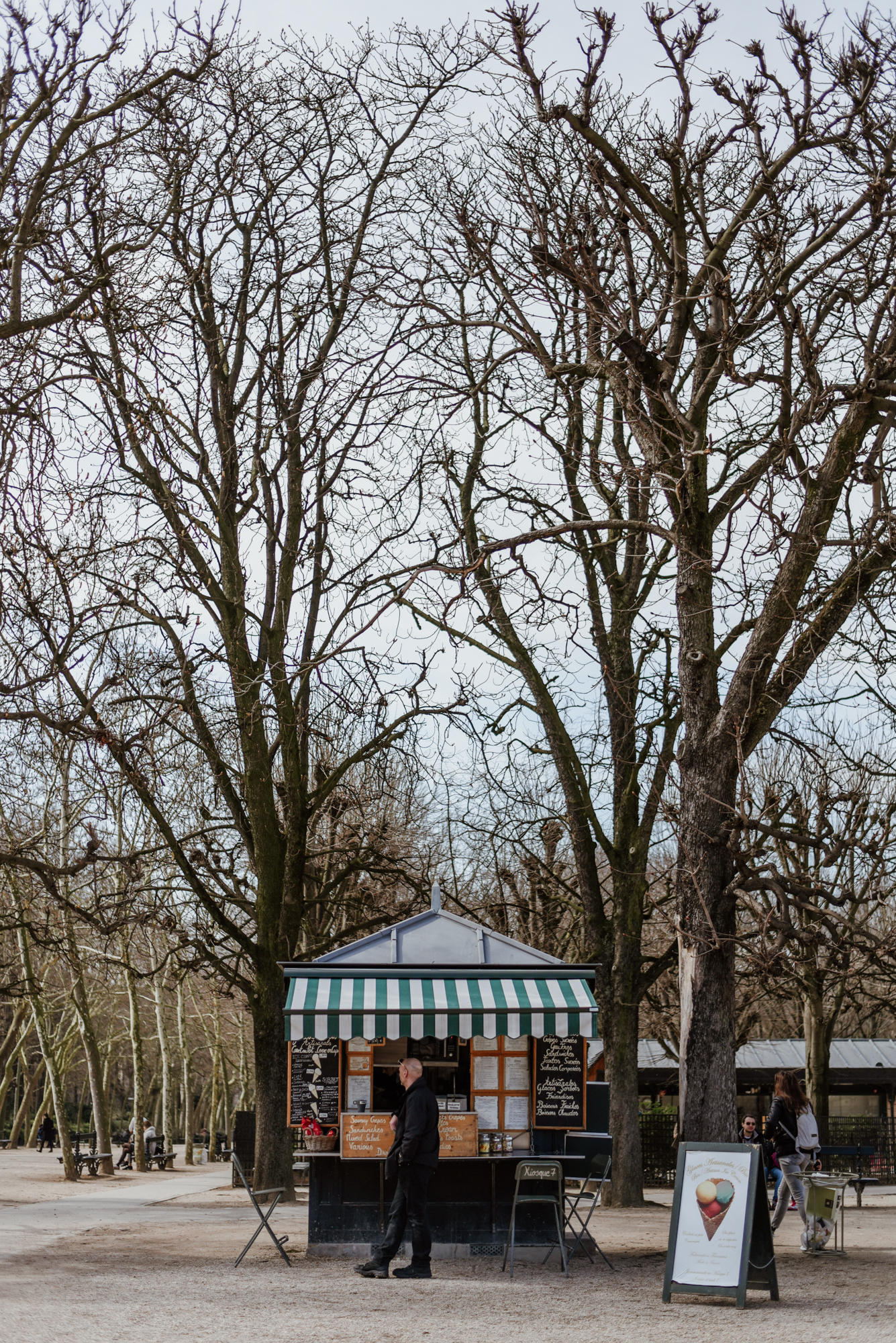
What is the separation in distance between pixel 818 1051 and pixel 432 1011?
19948mm

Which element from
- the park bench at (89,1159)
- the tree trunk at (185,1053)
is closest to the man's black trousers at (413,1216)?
the park bench at (89,1159)

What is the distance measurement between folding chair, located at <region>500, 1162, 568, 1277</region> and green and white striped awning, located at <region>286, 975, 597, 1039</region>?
3.54 feet

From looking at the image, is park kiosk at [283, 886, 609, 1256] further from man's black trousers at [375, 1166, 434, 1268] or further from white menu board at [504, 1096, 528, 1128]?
man's black trousers at [375, 1166, 434, 1268]

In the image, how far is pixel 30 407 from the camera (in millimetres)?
9039

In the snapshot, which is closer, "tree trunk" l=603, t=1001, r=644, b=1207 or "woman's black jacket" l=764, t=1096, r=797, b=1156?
"woman's black jacket" l=764, t=1096, r=797, b=1156

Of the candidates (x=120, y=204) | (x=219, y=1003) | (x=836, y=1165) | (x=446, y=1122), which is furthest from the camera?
(x=219, y=1003)

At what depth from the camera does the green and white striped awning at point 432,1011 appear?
11547 millimetres

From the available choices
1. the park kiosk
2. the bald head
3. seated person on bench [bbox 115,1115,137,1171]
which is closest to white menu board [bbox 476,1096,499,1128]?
the park kiosk

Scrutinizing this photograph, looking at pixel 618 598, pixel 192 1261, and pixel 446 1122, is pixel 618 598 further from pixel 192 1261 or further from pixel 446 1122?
pixel 192 1261

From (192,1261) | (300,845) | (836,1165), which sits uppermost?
(300,845)

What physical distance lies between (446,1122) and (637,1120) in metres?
8.00

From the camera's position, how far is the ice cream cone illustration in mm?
9742

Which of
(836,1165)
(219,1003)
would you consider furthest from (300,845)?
(219,1003)

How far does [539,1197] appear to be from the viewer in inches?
458
